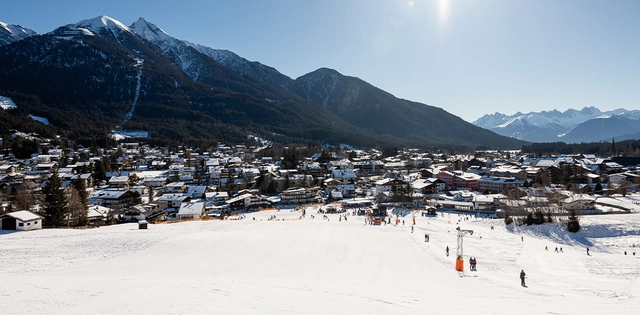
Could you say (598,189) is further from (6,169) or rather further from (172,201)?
(6,169)

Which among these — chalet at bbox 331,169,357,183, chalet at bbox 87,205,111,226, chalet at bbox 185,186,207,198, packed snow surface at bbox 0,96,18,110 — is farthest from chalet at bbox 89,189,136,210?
packed snow surface at bbox 0,96,18,110

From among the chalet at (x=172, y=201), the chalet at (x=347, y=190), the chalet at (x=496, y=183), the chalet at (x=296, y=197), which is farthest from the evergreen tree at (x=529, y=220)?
the chalet at (x=172, y=201)

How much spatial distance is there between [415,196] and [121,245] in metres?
44.6

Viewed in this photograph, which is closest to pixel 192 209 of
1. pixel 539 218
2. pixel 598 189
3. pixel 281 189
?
pixel 281 189

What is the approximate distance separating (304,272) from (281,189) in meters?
50.3

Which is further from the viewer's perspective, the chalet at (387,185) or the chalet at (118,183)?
the chalet at (118,183)

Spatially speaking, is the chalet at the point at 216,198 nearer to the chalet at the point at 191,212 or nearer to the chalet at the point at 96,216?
the chalet at the point at 191,212

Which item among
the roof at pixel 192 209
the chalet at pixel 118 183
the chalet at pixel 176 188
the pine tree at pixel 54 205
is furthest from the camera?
the chalet at pixel 118 183

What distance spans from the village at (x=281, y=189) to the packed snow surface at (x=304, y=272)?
33.0ft

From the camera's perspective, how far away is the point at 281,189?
65938 millimetres

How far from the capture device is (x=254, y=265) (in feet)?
55.7

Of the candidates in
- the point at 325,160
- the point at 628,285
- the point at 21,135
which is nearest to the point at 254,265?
the point at 628,285

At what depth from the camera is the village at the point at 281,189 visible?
39438 millimetres

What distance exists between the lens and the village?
129 ft
